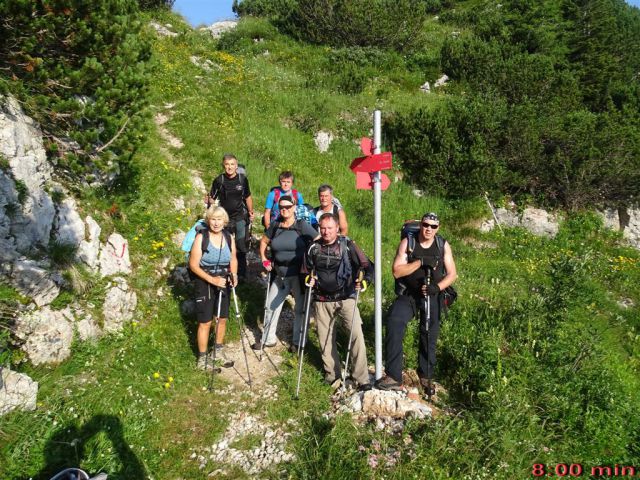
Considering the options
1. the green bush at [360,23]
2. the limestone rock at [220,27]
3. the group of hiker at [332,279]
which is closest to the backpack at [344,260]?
the group of hiker at [332,279]

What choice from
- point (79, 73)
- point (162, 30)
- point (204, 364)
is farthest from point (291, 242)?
point (162, 30)

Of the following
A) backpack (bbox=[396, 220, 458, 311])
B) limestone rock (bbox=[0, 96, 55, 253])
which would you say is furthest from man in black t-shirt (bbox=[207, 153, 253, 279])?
backpack (bbox=[396, 220, 458, 311])

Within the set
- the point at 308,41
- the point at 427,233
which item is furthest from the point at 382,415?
the point at 308,41

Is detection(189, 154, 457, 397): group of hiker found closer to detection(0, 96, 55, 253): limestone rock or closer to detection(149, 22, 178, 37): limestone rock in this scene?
detection(0, 96, 55, 253): limestone rock

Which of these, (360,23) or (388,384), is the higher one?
(360,23)

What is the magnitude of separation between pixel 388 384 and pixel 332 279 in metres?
1.51

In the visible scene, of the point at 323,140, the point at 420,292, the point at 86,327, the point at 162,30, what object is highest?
the point at 162,30

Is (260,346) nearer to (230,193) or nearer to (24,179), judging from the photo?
(230,193)

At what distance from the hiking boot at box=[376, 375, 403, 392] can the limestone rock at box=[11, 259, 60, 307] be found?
172 inches

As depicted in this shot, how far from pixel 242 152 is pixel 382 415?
916 cm

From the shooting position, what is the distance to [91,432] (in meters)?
4.54

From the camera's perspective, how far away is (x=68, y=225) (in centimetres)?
605

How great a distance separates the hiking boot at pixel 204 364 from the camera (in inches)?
236

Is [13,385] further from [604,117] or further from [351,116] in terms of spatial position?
[604,117]
